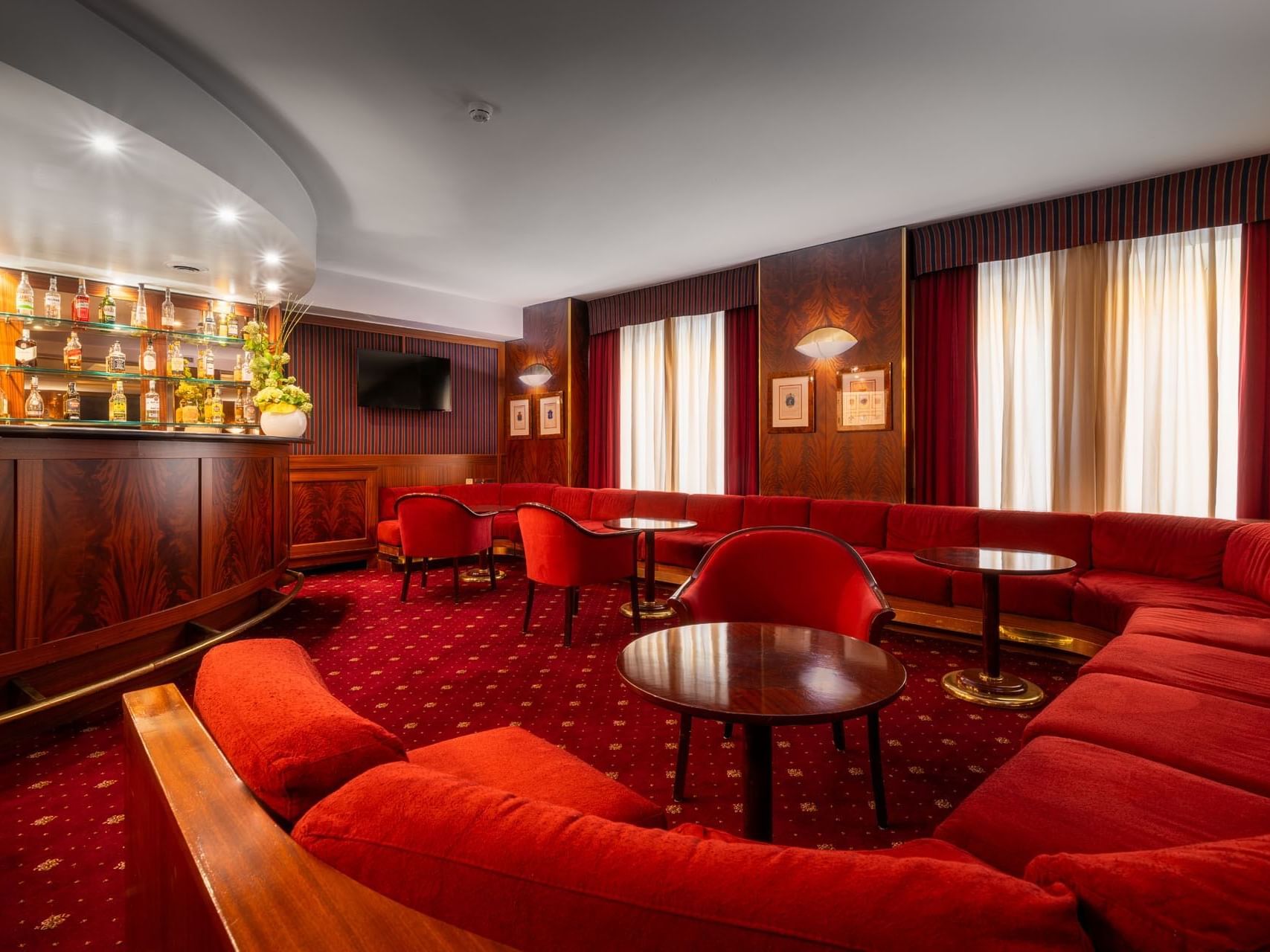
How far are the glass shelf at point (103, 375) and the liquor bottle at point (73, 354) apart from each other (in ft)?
0.15

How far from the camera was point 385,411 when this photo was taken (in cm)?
713

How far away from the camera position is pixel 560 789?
4.34 ft

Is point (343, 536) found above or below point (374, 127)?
below

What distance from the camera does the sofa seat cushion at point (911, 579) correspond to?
3.86 metres

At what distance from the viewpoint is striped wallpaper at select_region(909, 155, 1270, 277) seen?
3639 millimetres

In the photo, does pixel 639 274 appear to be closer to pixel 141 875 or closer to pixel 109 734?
pixel 109 734

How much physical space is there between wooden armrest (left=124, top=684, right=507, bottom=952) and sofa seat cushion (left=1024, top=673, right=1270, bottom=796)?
169cm

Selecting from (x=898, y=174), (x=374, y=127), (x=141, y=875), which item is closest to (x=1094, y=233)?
(x=898, y=174)

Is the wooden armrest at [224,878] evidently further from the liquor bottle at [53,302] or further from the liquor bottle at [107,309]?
the liquor bottle at [53,302]

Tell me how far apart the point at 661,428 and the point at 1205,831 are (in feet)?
18.5

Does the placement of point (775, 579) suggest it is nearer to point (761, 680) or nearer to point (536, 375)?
point (761, 680)

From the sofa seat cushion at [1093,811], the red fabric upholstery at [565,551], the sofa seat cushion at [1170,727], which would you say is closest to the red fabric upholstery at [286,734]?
the sofa seat cushion at [1093,811]

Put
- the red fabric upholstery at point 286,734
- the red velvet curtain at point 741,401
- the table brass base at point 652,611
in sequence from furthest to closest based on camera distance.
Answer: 1. the red velvet curtain at point 741,401
2. the table brass base at point 652,611
3. the red fabric upholstery at point 286,734

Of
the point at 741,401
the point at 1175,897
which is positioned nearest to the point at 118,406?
the point at 741,401
